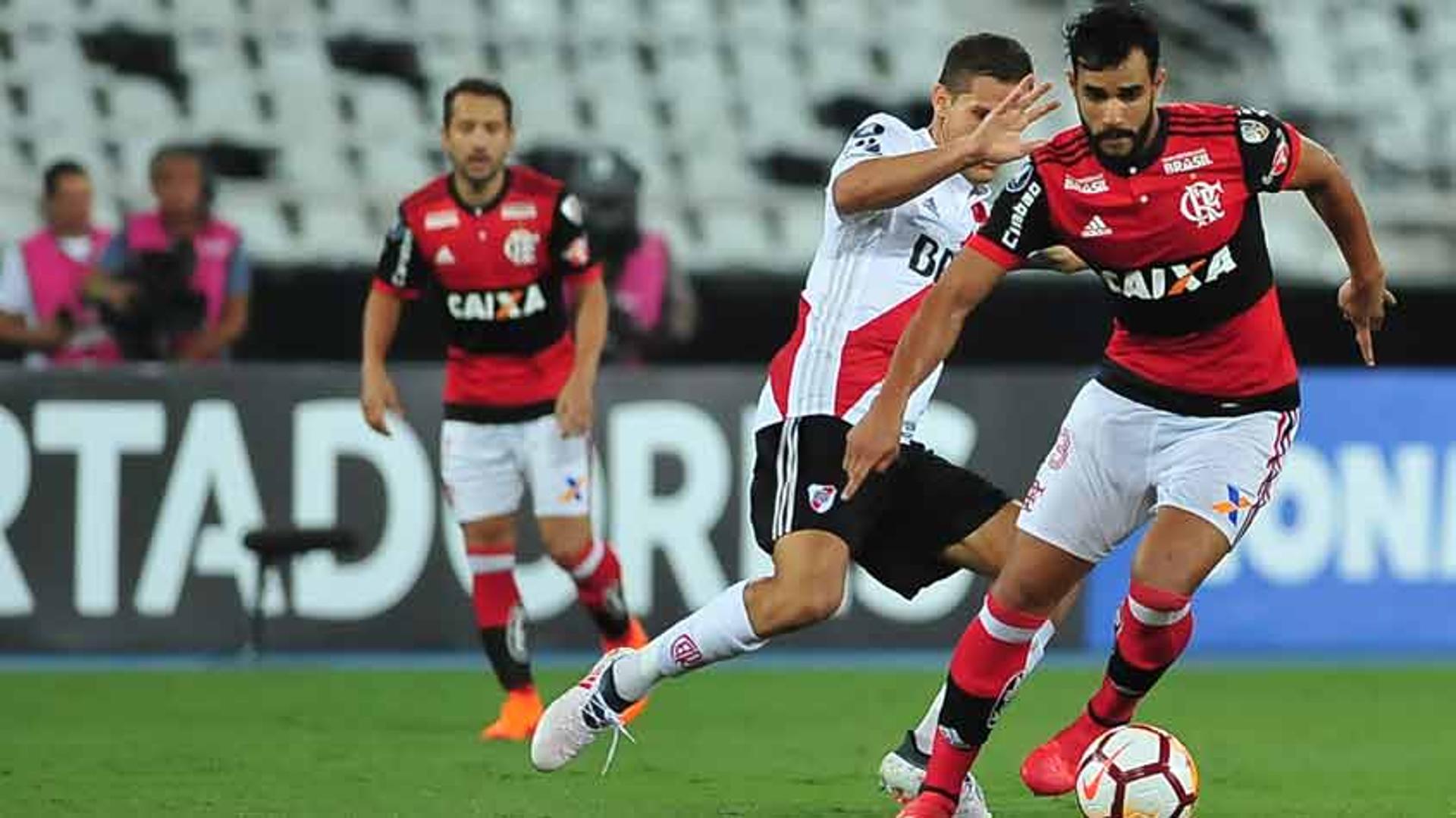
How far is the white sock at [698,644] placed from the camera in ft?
22.1

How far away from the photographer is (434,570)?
11.8 metres

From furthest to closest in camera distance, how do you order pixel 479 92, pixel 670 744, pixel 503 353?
1. pixel 503 353
2. pixel 479 92
3. pixel 670 744

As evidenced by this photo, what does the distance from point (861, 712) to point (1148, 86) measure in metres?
4.01

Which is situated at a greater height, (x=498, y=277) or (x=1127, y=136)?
(x=1127, y=136)

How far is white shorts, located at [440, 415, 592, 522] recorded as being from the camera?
9.26m

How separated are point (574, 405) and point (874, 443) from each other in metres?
2.82

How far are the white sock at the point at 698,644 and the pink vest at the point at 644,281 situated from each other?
17.9 feet

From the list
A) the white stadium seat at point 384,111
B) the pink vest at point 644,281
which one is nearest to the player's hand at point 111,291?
the pink vest at point 644,281

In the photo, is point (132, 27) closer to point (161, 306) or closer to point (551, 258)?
point (161, 306)


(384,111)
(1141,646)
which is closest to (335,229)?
(384,111)

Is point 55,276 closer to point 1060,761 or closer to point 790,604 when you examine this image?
point 790,604

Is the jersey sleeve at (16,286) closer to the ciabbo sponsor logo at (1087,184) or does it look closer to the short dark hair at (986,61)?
the short dark hair at (986,61)

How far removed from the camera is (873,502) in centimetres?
699

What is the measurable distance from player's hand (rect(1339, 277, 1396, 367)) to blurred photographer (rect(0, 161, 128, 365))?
22.1 ft
